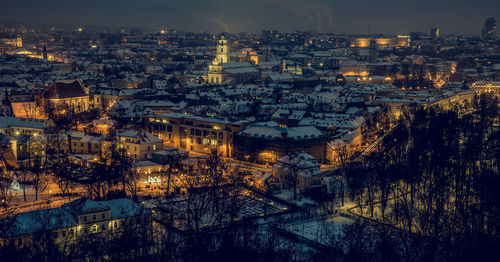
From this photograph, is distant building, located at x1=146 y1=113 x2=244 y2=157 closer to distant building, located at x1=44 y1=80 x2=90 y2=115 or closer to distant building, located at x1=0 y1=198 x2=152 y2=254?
distant building, located at x1=44 y1=80 x2=90 y2=115

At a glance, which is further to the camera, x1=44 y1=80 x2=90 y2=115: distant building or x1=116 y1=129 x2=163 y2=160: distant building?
x1=44 y1=80 x2=90 y2=115: distant building

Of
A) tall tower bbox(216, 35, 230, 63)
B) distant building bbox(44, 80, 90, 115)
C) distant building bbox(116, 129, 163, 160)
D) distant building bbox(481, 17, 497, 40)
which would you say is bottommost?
distant building bbox(116, 129, 163, 160)

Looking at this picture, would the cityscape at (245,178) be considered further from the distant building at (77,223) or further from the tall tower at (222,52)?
the tall tower at (222,52)

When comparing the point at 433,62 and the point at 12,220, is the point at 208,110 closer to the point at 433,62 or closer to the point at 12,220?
the point at 12,220

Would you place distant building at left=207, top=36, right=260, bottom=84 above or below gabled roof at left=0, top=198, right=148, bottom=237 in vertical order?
above

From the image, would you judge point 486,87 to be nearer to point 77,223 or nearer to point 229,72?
point 229,72

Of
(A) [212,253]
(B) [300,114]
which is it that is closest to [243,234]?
(A) [212,253]

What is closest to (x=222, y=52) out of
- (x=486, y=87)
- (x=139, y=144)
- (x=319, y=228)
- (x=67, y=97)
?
(x=486, y=87)

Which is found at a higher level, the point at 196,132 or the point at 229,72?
the point at 229,72

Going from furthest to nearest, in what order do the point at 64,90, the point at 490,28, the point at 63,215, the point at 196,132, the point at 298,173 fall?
the point at 490,28
the point at 64,90
the point at 196,132
the point at 298,173
the point at 63,215

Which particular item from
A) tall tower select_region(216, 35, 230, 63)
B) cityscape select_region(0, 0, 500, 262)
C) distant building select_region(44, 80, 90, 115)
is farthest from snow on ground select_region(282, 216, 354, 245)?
tall tower select_region(216, 35, 230, 63)

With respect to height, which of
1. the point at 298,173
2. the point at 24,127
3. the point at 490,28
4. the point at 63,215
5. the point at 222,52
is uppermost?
the point at 490,28
